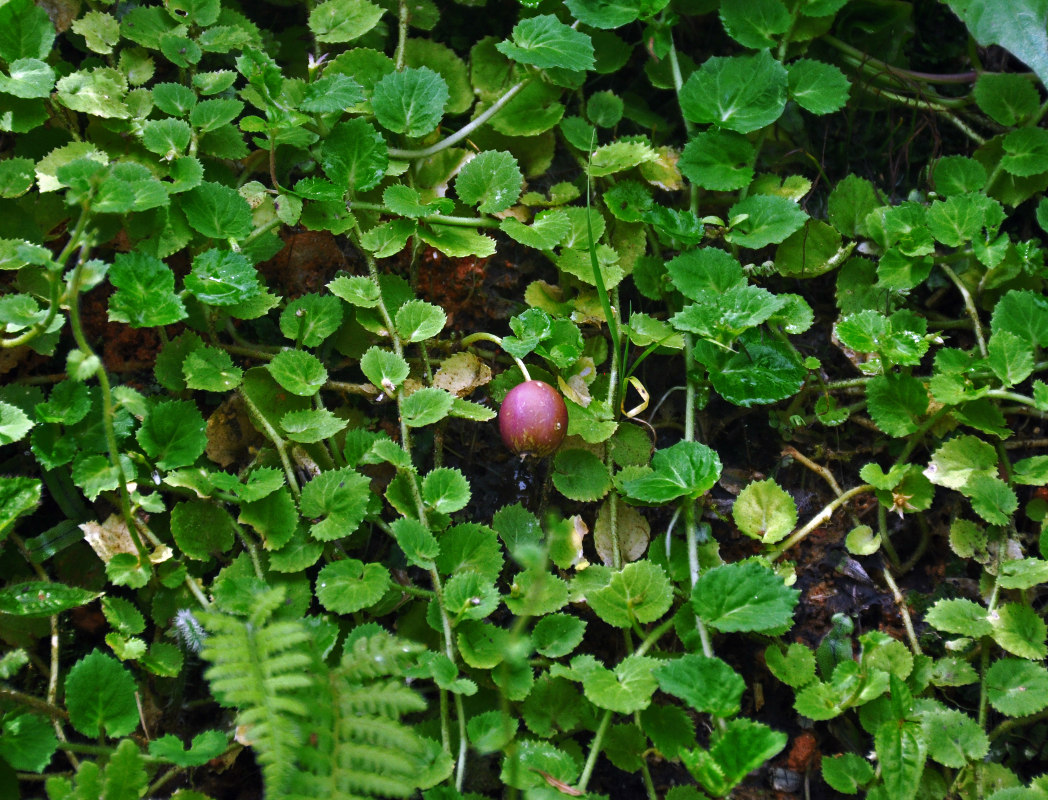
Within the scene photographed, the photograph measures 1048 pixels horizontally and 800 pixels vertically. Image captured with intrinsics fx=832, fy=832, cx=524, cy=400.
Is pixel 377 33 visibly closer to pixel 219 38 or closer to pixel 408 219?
pixel 219 38

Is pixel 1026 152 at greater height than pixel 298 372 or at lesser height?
greater

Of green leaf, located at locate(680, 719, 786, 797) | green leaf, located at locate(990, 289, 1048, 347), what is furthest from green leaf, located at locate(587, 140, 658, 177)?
green leaf, located at locate(680, 719, 786, 797)

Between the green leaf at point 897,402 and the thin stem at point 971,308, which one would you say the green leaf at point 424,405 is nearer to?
the green leaf at point 897,402

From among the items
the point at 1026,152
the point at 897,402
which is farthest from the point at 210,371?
the point at 1026,152

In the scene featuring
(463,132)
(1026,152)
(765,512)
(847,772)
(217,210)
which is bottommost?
(847,772)

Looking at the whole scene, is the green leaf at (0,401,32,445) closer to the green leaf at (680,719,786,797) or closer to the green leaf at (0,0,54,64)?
the green leaf at (0,0,54,64)

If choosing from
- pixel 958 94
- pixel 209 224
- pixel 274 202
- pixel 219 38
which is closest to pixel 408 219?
pixel 274 202

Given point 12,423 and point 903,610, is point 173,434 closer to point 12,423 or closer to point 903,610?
point 12,423
